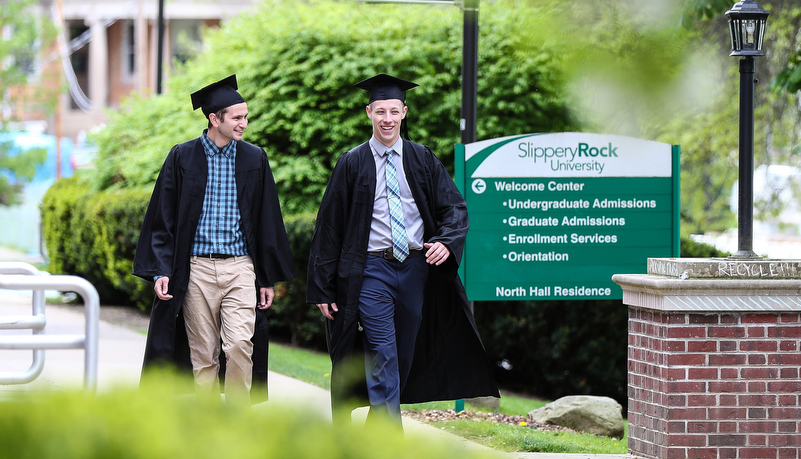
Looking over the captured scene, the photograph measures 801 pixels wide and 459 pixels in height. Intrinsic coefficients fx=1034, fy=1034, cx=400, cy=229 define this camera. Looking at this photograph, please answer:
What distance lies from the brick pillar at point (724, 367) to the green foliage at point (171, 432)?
3.81 meters

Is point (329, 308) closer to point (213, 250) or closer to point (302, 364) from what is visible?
point (213, 250)

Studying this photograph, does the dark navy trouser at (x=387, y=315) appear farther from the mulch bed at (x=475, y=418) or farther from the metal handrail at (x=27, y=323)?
the mulch bed at (x=475, y=418)

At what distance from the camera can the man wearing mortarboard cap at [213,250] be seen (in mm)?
5328

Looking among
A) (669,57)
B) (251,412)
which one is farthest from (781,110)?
(251,412)

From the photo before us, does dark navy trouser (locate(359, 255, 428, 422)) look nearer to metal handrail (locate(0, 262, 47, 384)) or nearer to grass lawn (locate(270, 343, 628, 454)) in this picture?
grass lawn (locate(270, 343, 628, 454))

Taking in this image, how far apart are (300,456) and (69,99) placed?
50.0 meters

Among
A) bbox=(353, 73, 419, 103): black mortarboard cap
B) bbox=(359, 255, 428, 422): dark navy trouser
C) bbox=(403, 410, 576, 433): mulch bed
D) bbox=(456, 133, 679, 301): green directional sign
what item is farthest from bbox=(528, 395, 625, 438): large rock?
bbox=(353, 73, 419, 103): black mortarboard cap

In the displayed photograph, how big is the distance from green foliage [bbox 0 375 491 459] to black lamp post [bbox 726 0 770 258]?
4258mm

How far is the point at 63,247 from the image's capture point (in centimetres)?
1584

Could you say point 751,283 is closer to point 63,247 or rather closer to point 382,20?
point 382,20

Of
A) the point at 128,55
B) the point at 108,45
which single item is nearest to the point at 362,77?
the point at 128,55

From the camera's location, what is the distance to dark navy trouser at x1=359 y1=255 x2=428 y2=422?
5.23 m

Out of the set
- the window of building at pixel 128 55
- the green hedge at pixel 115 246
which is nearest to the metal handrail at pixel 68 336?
the green hedge at pixel 115 246

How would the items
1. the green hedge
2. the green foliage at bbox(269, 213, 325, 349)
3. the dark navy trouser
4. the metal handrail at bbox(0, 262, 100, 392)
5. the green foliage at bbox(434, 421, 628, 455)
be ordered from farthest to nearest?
the green hedge → the green foliage at bbox(269, 213, 325, 349) → the green foliage at bbox(434, 421, 628, 455) → the dark navy trouser → the metal handrail at bbox(0, 262, 100, 392)
